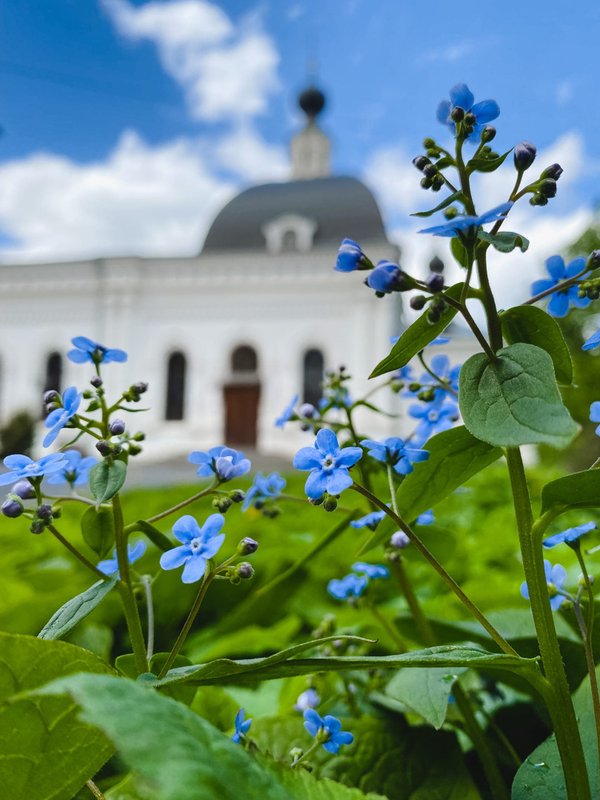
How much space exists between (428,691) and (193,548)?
0.71ft

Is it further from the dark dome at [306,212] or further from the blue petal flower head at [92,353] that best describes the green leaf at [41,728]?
the dark dome at [306,212]

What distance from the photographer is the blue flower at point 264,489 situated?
2.39 feet

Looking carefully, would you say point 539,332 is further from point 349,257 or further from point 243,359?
point 243,359

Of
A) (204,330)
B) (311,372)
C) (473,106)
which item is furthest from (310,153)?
(473,106)

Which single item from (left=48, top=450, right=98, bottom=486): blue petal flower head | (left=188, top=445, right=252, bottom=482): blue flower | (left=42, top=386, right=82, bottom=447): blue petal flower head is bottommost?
(left=48, top=450, right=98, bottom=486): blue petal flower head

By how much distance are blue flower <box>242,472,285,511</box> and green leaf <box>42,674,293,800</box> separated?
0.41 m

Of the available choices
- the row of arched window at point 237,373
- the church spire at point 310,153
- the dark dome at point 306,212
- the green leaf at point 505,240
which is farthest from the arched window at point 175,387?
the green leaf at point 505,240

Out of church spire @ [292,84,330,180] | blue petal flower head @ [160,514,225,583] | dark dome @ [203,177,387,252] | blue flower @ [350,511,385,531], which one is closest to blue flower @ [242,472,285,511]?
blue flower @ [350,511,385,531]

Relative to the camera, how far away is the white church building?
16.2m

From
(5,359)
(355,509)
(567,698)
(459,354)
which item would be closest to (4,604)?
(355,509)

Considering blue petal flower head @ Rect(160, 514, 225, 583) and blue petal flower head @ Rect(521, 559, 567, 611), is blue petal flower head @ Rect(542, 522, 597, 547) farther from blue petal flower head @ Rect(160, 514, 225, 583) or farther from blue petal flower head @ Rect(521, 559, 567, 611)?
blue petal flower head @ Rect(160, 514, 225, 583)

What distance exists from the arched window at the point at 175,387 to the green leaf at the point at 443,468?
53.7 ft

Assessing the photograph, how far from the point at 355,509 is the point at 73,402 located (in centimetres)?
33

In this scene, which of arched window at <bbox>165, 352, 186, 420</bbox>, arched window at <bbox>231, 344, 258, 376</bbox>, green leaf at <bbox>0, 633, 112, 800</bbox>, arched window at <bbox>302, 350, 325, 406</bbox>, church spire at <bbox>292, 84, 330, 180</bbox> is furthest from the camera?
church spire at <bbox>292, 84, 330, 180</bbox>
